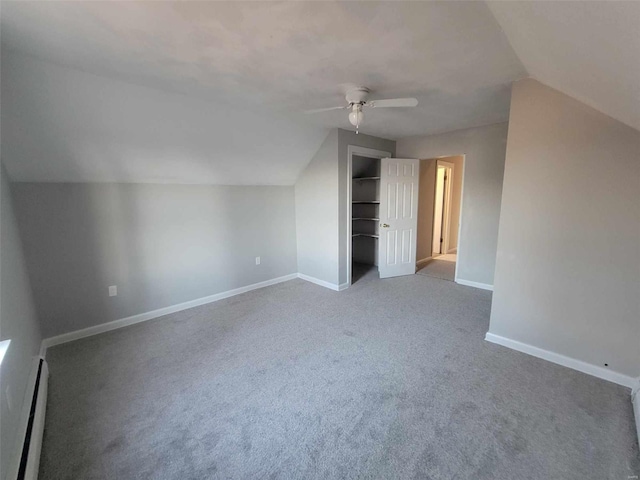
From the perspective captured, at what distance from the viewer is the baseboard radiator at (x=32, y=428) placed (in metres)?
1.31

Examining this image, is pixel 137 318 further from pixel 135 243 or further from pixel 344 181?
pixel 344 181

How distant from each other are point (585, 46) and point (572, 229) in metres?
1.44

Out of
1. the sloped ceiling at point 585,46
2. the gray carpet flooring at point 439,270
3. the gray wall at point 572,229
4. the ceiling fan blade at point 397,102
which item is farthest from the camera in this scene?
the gray carpet flooring at point 439,270

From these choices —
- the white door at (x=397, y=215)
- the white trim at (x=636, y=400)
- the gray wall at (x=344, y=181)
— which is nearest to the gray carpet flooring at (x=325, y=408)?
the white trim at (x=636, y=400)

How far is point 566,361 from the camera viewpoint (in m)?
2.21

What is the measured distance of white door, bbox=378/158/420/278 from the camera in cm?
430

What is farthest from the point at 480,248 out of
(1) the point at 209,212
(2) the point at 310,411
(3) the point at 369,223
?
(1) the point at 209,212

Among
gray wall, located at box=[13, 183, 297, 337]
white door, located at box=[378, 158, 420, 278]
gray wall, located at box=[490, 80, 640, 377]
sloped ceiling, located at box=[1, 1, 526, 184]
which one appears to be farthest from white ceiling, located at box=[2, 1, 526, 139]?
white door, located at box=[378, 158, 420, 278]

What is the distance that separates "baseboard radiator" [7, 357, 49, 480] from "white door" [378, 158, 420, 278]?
12.9 ft

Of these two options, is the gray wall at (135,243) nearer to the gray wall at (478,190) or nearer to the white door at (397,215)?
the white door at (397,215)

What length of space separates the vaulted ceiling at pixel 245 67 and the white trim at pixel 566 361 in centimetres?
178

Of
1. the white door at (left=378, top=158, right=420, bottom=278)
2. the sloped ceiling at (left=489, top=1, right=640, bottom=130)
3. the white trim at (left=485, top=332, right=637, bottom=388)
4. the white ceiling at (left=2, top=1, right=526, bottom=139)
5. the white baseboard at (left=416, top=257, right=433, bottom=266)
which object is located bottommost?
the white trim at (left=485, top=332, right=637, bottom=388)

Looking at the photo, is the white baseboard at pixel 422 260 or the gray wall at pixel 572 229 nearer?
the gray wall at pixel 572 229

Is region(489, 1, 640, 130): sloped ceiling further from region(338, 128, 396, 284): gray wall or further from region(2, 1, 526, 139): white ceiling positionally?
region(338, 128, 396, 284): gray wall
